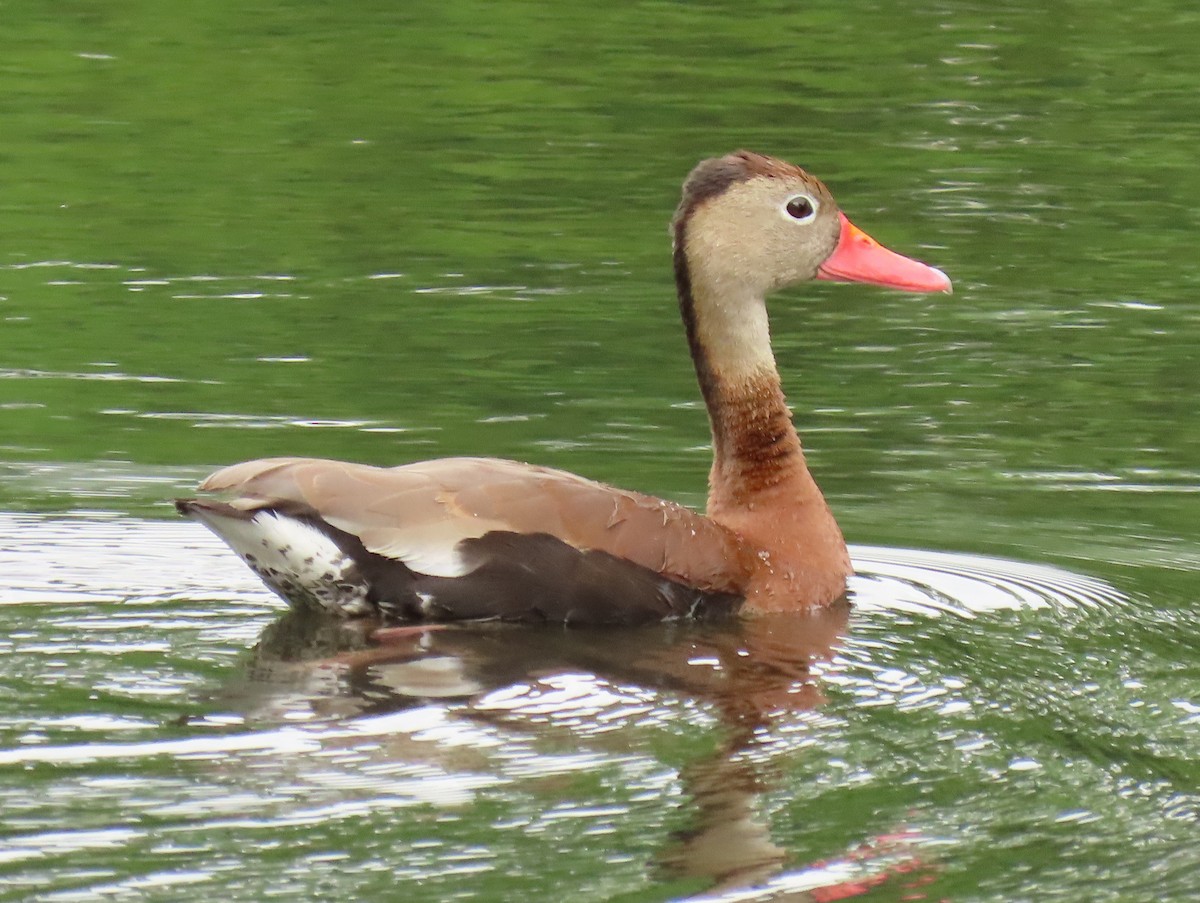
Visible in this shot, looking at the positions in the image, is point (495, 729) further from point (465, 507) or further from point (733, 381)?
point (733, 381)

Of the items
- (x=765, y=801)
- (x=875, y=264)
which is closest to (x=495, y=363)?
(x=875, y=264)

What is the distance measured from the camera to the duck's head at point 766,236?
846 cm

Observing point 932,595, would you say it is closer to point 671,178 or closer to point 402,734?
point 402,734

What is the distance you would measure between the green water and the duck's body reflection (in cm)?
2

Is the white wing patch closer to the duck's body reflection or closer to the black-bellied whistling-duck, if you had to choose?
the black-bellied whistling-duck

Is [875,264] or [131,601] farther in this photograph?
[875,264]

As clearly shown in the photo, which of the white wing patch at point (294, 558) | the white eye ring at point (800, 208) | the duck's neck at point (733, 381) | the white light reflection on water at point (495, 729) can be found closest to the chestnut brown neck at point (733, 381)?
the duck's neck at point (733, 381)

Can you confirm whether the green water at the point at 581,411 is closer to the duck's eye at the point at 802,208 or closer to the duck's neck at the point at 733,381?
the duck's neck at the point at 733,381

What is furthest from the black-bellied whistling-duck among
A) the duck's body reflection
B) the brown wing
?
the duck's body reflection

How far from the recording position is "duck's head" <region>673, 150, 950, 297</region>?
8.46m

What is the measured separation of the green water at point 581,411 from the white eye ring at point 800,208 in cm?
122

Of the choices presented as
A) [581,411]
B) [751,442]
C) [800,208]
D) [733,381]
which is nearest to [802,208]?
[800,208]

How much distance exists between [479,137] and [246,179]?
2.05 meters

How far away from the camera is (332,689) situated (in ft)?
22.5
